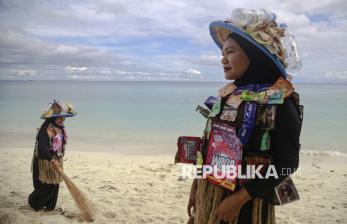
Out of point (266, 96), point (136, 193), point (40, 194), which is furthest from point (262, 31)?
point (136, 193)

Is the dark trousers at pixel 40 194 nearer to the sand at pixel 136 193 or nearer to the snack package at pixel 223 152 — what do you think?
the sand at pixel 136 193

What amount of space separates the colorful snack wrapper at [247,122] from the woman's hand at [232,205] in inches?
9.4

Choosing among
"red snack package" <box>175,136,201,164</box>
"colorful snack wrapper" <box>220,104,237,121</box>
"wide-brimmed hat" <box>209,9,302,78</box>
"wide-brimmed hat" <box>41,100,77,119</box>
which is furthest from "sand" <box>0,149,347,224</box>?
"wide-brimmed hat" <box>209,9,302,78</box>

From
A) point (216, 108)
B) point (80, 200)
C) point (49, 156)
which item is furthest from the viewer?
point (49, 156)

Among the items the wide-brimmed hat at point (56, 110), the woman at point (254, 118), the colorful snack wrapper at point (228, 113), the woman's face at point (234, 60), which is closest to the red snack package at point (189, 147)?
the woman at point (254, 118)

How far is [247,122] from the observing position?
160cm

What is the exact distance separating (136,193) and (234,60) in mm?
4342

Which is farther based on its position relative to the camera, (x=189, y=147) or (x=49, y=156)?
(x=49, y=156)

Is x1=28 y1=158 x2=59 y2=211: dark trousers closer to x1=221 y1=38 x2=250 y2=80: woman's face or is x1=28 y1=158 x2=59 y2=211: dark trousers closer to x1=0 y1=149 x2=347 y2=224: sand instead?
x1=0 y1=149 x2=347 y2=224: sand

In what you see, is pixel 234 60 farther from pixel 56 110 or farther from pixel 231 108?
pixel 56 110

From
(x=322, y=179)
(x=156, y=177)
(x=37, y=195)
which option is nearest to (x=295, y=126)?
(x=37, y=195)

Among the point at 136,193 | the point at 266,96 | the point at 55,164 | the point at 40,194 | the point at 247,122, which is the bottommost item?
the point at 136,193

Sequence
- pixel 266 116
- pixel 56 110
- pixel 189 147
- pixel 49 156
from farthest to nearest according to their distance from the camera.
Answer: pixel 56 110, pixel 49 156, pixel 189 147, pixel 266 116

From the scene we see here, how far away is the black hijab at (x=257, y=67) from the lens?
1683 mm
